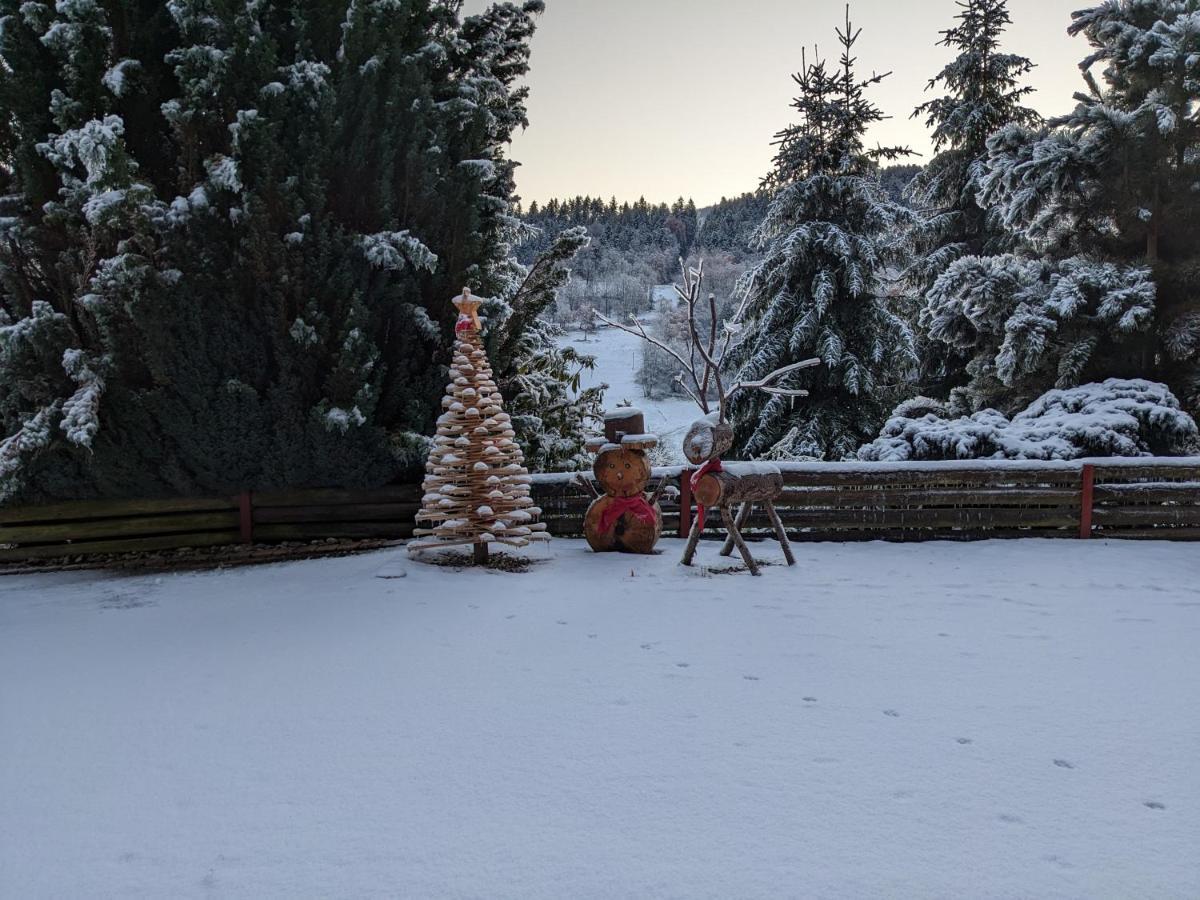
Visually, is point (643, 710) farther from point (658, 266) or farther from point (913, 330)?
point (658, 266)

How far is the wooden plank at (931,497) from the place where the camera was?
8.02 metres

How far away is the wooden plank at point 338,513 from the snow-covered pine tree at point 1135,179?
856 centimetres

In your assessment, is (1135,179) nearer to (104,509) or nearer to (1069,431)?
(1069,431)

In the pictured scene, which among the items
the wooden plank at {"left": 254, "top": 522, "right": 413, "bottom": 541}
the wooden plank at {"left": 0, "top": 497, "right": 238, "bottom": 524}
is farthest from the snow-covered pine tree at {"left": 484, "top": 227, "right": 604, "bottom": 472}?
the wooden plank at {"left": 0, "top": 497, "right": 238, "bottom": 524}

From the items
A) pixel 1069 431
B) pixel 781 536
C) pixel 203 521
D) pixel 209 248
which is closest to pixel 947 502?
pixel 1069 431

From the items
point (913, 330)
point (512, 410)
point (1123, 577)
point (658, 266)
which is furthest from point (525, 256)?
point (1123, 577)

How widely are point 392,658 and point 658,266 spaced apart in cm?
7441

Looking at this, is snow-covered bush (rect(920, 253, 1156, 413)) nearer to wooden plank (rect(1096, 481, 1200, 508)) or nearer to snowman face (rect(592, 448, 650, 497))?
wooden plank (rect(1096, 481, 1200, 508))

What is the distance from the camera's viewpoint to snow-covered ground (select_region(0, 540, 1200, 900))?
2.23 metres

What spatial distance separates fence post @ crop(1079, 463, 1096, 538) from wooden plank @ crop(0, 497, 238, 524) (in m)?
9.22

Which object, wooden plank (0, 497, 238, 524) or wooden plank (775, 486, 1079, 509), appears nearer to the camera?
wooden plank (0, 497, 238, 524)

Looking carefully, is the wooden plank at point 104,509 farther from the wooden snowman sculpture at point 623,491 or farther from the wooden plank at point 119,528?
the wooden snowman sculpture at point 623,491

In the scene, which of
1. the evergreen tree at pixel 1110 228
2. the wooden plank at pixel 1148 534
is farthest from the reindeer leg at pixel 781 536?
the evergreen tree at pixel 1110 228

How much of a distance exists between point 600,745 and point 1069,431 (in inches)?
320
